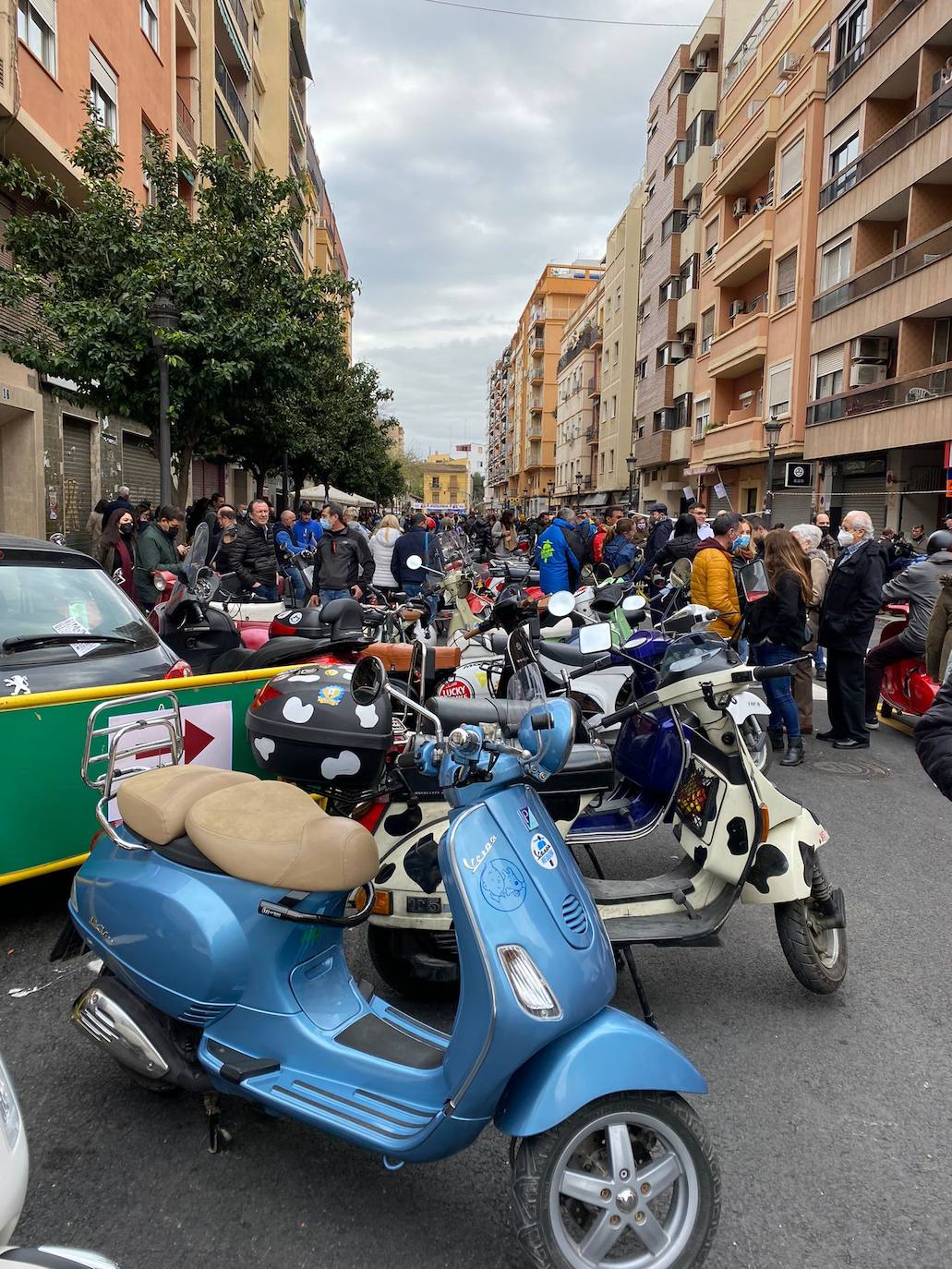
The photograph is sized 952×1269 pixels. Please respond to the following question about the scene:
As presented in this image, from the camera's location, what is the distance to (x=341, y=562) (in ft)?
33.9

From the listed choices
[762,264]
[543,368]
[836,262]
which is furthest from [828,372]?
[543,368]

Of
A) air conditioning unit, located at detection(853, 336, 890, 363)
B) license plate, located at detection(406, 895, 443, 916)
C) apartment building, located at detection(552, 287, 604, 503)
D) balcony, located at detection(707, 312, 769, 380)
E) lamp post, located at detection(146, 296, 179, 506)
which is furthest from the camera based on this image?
apartment building, located at detection(552, 287, 604, 503)

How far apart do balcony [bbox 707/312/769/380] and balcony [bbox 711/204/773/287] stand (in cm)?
154

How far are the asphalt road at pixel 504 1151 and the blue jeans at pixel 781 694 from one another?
10.7ft

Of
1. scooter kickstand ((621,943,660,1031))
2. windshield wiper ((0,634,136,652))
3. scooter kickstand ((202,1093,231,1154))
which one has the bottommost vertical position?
scooter kickstand ((202,1093,231,1154))

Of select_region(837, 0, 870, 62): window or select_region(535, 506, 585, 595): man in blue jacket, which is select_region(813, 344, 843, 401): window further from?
select_region(535, 506, 585, 595): man in blue jacket

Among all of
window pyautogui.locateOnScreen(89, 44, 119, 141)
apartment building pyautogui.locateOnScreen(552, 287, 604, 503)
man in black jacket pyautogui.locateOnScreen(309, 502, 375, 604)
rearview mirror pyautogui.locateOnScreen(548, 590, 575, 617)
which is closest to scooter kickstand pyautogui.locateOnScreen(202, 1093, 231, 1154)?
rearview mirror pyautogui.locateOnScreen(548, 590, 575, 617)

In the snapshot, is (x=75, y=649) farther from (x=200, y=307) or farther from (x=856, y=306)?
(x=856, y=306)

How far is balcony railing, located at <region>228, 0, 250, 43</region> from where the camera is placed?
101 feet

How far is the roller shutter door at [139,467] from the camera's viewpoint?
816 inches

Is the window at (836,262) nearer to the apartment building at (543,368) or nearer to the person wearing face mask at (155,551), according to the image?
the person wearing face mask at (155,551)

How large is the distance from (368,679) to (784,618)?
5031 mm

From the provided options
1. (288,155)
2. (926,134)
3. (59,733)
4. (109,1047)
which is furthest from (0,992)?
(288,155)

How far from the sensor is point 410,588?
10.7 metres
